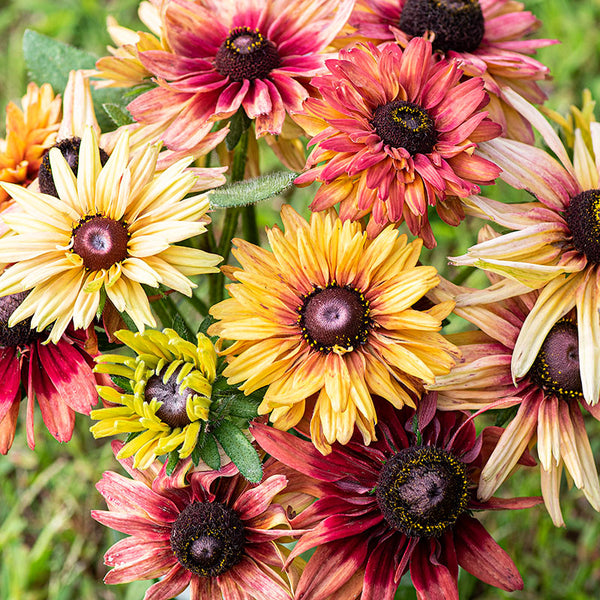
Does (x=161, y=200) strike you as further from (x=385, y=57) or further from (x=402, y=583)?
(x=402, y=583)

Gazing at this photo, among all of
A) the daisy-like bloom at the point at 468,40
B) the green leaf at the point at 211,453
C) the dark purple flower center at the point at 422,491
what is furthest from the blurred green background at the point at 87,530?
the green leaf at the point at 211,453

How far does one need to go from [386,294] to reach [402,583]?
14.2 inches

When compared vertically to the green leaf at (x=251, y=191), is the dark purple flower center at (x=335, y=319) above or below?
below

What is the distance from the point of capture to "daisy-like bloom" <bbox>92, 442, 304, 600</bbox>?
674 mm

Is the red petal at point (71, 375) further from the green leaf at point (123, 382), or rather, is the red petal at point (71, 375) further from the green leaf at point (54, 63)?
the green leaf at point (54, 63)

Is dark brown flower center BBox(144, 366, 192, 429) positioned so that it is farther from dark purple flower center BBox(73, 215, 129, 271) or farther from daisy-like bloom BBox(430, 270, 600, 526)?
daisy-like bloom BBox(430, 270, 600, 526)

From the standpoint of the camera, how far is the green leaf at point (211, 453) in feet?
2.16

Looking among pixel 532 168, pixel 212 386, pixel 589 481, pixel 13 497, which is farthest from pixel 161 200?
pixel 13 497

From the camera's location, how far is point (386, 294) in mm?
656

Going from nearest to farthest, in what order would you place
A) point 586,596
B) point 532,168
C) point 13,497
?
point 532,168
point 586,596
point 13,497

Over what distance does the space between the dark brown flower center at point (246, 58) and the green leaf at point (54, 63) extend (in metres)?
0.20

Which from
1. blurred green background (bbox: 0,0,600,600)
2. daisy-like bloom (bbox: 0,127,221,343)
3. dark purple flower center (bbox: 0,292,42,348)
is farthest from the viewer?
blurred green background (bbox: 0,0,600,600)

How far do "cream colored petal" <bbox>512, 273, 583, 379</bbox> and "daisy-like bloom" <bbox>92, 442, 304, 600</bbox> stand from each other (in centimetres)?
25

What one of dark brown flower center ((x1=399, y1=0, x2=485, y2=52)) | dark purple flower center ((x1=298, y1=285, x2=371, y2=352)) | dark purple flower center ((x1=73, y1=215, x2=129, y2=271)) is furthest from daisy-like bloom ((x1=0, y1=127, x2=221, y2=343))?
dark brown flower center ((x1=399, y1=0, x2=485, y2=52))
